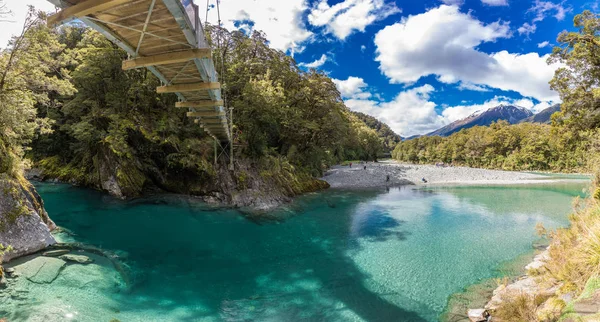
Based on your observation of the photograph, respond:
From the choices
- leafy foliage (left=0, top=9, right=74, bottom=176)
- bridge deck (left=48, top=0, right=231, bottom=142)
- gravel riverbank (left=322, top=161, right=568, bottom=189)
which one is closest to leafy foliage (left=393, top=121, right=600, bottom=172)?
A: gravel riverbank (left=322, top=161, right=568, bottom=189)

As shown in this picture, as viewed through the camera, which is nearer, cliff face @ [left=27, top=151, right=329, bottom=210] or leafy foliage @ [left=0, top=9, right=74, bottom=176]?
leafy foliage @ [left=0, top=9, right=74, bottom=176]

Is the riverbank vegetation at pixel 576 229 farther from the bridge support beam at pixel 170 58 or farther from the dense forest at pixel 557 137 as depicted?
the bridge support beam at pixel 170 58

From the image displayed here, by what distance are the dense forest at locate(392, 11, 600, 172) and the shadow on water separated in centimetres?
946

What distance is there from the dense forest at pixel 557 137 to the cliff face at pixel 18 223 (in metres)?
18.1

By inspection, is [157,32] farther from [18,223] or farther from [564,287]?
[564,287]

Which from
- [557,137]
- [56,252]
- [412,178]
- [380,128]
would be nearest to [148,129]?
[56,252]

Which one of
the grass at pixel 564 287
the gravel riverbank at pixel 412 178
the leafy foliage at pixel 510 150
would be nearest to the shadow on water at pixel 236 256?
the grass at pixel 564 287

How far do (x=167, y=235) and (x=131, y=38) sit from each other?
815 centimetres

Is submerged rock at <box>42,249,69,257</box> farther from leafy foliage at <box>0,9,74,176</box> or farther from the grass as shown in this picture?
the grass

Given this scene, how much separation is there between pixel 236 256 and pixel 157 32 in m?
7.24

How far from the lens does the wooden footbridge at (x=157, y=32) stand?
4328mm

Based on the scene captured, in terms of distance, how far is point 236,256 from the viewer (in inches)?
374

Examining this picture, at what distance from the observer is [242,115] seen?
21.1 meters

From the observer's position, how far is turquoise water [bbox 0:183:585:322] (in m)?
6.15
